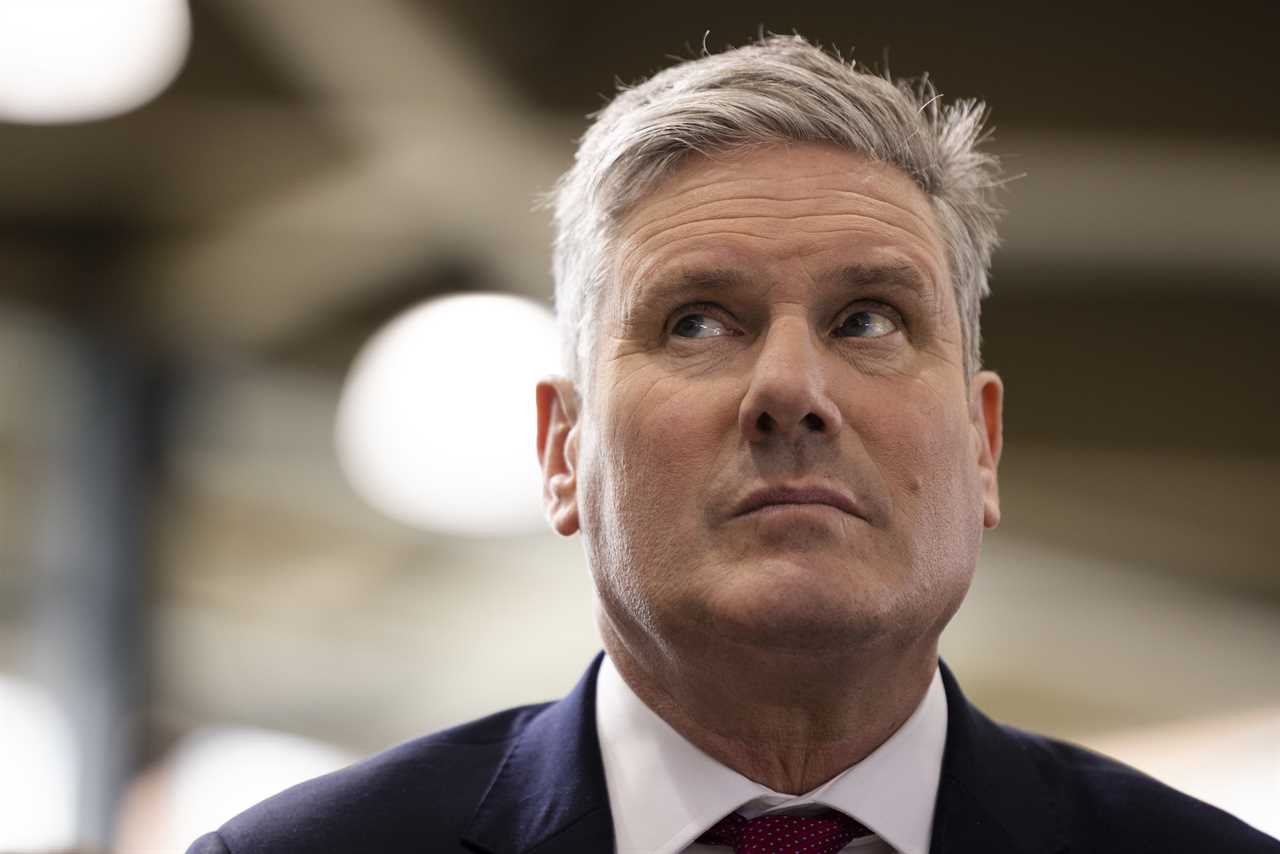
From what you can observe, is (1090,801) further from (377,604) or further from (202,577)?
(202,577)

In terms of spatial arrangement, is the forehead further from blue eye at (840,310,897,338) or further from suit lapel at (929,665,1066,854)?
suit lapel at (929,665,1066,854)

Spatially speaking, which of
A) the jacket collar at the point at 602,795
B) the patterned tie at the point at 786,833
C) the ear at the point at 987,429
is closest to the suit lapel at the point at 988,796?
the jacket collar at the point at 602,795

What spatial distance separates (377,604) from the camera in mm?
5105

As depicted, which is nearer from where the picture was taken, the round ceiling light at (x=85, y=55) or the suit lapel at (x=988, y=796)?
the suit lapel at (x=988, y=796)

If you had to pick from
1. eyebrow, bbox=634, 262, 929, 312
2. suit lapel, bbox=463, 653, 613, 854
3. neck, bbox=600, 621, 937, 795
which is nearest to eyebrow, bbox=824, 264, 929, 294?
eyebrow, bbox=634, 262, 929, 312

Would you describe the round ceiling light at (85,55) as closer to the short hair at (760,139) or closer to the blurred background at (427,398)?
the blurred background at (427,398)

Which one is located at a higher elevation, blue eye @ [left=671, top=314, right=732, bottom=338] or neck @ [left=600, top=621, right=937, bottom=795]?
blue eye @ [left=671, top=314, right=732, bottom=338]

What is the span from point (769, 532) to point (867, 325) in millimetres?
323

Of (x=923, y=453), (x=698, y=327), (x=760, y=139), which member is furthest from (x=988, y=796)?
(x=760, y=139)

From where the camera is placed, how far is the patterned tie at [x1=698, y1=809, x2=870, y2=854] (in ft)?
5.58

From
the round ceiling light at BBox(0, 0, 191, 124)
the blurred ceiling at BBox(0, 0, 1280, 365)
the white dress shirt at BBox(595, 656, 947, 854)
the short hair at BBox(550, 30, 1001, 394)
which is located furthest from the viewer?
the blurred ceiling at BBox(0, 0, 1280, 365)

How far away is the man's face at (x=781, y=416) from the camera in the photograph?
163cm

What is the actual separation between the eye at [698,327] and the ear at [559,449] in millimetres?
272

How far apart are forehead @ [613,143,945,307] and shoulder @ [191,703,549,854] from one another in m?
0.67
